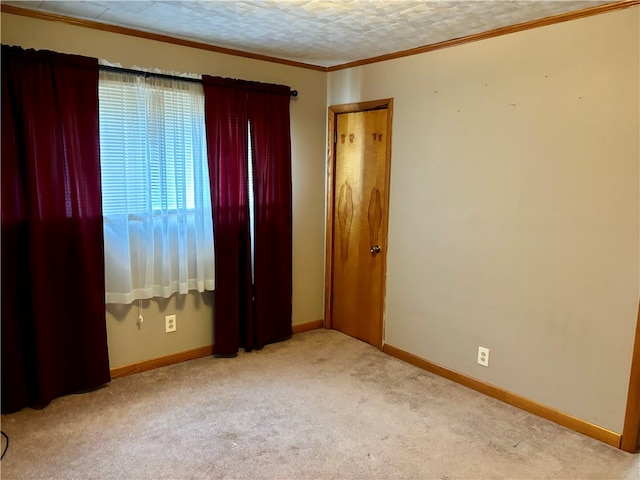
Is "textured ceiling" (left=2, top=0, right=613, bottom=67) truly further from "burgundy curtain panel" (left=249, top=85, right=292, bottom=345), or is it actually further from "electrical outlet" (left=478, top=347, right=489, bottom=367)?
"electrical outlet" (left=478, top=347, right=489, bottom=367)

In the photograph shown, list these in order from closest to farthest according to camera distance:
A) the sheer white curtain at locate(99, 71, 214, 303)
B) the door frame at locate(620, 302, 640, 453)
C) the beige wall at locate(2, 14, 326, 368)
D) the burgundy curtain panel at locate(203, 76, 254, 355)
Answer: the door frame at locate(620, 302, 640, 453) < the beige wall at locate(2, 14, 326, 368) < the sheer white curtain at locate(99, 71, 214, 303) < the burgundy curtain panel at locate(203, 76, 254, 355)

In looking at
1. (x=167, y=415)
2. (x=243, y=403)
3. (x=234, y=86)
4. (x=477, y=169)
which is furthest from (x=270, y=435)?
(x=234, y=86)

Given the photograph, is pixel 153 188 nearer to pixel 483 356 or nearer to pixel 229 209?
pixel 229 209

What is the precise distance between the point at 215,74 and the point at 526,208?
89.3 inches

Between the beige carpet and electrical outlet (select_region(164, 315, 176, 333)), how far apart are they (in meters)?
0.27

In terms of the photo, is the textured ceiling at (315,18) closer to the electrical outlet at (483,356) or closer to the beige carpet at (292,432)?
the electrical outlet at (483,356)

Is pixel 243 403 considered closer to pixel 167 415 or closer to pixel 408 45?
pixel 167 415

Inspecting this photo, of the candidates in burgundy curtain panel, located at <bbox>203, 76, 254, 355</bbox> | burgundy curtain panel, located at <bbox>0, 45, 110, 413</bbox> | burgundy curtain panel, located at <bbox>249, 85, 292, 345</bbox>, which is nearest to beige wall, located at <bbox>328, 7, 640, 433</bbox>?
burgundy curtain panel, located at <bbox>249, 85, 292, 345</bbox>

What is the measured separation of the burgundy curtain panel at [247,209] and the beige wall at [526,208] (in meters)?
0.86

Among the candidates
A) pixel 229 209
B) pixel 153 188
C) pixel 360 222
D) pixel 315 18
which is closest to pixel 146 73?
pixel 153 188

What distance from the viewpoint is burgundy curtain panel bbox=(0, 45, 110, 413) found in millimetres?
2600

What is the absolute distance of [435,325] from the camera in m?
3.39

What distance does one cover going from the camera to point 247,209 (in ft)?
11.6

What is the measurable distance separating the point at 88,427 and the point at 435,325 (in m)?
2.27
